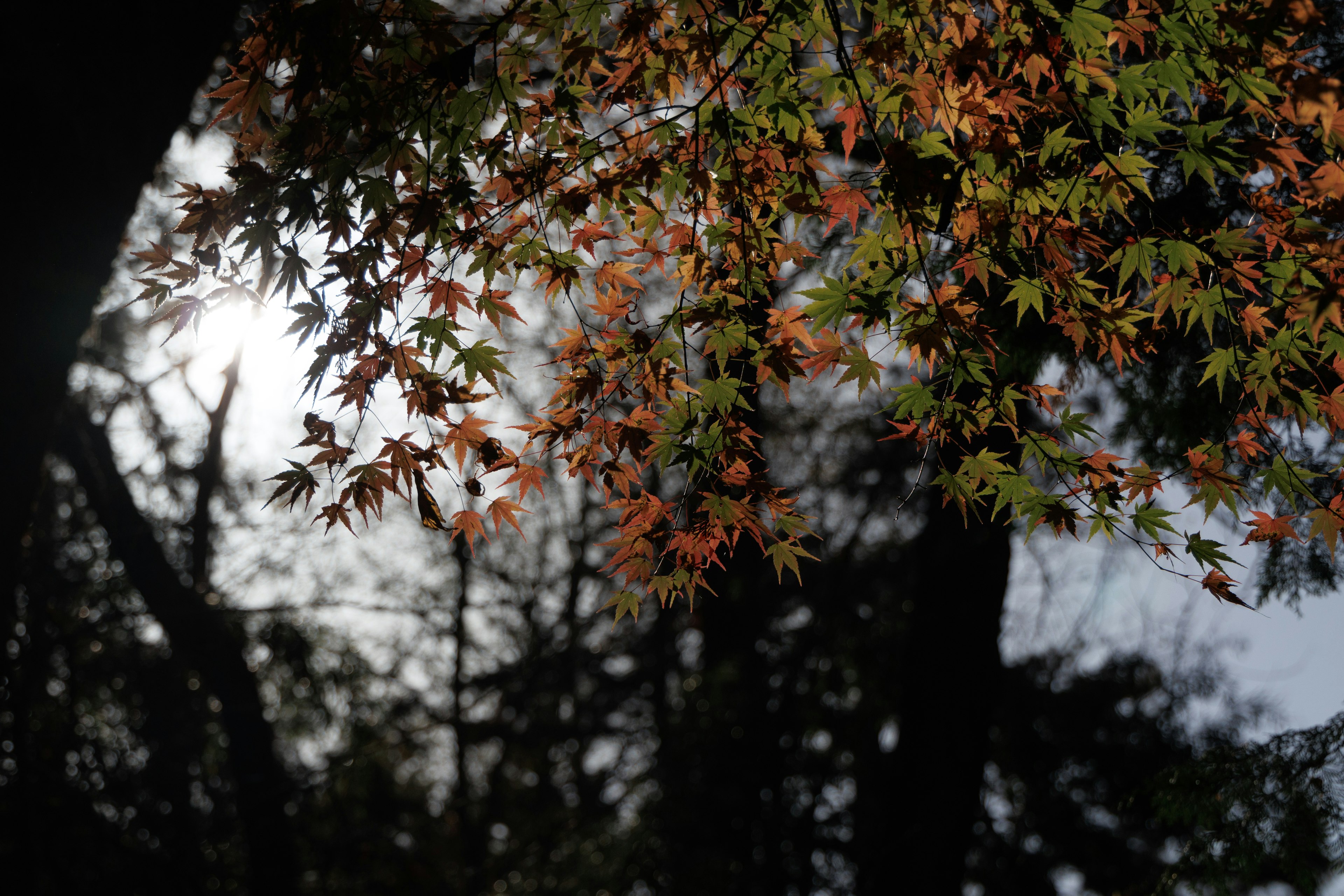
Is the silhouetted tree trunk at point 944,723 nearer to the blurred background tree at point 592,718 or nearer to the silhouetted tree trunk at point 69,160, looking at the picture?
the blurred background tree at point 592,718

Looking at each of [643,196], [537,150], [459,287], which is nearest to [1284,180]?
[643,196]

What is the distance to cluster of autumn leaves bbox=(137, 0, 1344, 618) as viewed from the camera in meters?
1.77

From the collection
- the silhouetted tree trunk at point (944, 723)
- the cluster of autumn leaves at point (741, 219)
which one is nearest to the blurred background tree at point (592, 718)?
the silhouetted tree trunk at point (944, 723)

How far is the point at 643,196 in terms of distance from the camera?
2197mm

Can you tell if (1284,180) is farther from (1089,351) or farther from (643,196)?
(643,196)

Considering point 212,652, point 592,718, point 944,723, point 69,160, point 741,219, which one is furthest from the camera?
point 592,718

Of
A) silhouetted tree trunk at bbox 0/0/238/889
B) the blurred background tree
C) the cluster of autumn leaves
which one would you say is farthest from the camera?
the blurred background tree

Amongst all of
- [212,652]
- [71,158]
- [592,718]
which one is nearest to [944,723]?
[71,158]

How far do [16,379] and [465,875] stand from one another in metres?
7.59

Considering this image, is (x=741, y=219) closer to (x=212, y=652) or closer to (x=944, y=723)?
(x=944, y=723)

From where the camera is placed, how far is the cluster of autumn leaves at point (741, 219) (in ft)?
5.82

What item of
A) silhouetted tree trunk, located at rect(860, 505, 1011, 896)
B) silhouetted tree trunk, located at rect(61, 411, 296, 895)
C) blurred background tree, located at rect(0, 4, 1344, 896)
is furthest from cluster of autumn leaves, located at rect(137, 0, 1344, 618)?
silhouetted tree trunk, located at rect(61, 411, 296, 895)

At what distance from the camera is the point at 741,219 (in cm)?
207

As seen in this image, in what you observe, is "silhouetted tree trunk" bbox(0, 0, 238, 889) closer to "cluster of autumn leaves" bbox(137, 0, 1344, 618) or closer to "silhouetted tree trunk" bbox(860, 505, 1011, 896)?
"cluster of autumn leaves" bbox(137, 0, 1344, 618)
